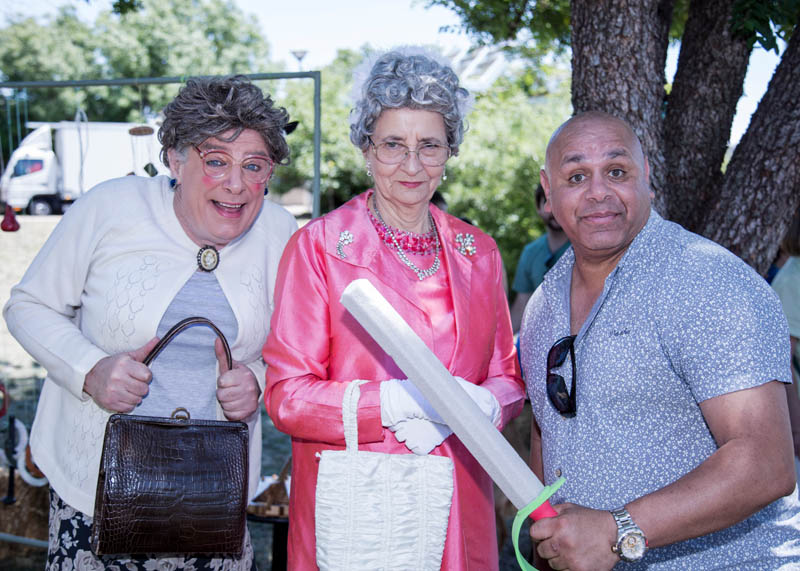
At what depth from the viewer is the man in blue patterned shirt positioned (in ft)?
5.10

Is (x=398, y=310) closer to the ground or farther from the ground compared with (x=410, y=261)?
closer to the ground

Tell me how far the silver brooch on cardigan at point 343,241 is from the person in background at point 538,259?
3.19m

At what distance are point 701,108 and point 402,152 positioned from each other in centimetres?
184

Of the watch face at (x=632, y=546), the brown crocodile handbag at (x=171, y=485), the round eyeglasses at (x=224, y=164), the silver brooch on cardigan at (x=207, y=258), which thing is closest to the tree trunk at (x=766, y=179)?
the watch face at (x=632, y=546)

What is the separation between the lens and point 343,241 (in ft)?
6.83

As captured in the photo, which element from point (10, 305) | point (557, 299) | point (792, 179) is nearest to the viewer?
point (557, 299)

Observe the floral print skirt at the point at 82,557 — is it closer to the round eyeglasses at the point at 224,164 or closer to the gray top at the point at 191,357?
the gray top at the point at 191,357

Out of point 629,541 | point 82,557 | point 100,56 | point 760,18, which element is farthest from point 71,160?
point 100,56

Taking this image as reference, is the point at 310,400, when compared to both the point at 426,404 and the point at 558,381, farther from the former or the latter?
the point at 558,381

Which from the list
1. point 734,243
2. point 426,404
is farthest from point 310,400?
point 734,243

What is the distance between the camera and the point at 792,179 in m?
2.84

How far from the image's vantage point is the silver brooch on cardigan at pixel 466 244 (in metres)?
2.27

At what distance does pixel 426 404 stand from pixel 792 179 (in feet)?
6.29

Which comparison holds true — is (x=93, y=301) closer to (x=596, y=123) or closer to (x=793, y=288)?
(x=596, y=123)
